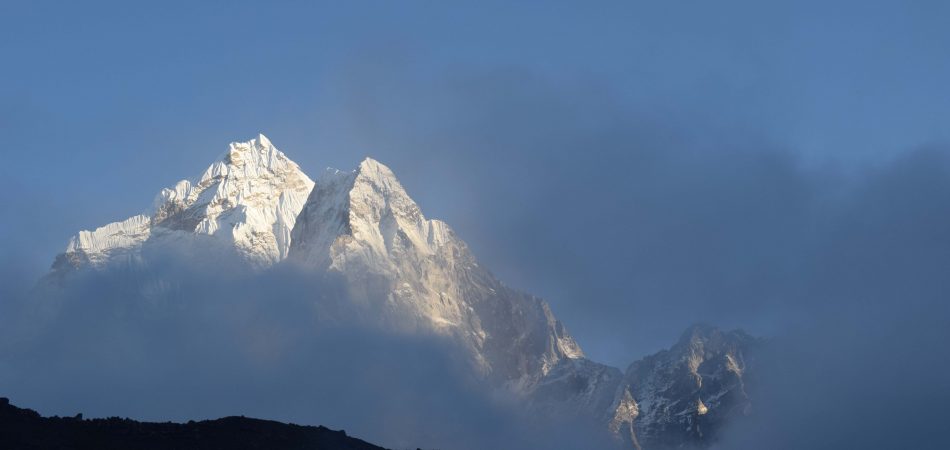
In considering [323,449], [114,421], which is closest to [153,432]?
[114,421]

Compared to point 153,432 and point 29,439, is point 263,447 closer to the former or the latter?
point 153,432

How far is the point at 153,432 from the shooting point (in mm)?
133625

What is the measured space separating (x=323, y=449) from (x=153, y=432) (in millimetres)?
12278

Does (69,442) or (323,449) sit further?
(323,449)

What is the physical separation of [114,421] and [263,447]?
10527 millimetres

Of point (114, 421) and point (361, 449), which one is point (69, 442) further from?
point (361, 449)

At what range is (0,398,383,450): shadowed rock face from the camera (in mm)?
128500

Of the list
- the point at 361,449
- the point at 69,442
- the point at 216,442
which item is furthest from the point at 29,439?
the point at 361,449

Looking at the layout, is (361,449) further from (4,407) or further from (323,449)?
(4,407)

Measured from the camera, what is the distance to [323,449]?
5418 inches

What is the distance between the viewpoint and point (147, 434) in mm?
133000

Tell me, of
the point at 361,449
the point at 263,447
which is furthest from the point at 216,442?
the point at 361,449

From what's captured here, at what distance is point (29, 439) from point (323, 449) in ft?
70.2

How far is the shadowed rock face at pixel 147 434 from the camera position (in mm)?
128500
